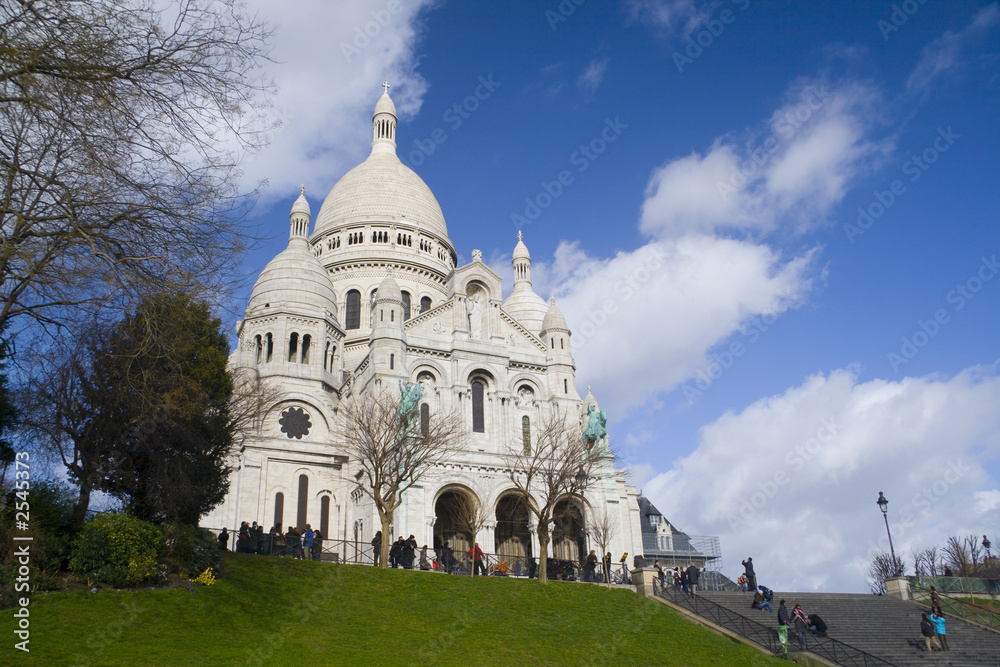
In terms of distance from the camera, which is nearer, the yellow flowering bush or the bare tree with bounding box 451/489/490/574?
the yellow flowering bush

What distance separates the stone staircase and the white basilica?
11558 millimetres

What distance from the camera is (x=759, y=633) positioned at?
25656 millimetres

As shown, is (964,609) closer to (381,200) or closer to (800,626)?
(800,626)

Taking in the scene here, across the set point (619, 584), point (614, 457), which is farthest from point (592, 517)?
point (619, 584)

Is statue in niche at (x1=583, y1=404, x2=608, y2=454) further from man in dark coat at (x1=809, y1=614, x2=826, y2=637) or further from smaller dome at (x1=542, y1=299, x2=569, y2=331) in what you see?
man in dark coat at (x1=809, y1=614, x2=826, y2=637)

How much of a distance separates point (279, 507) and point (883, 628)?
2774 centimetres

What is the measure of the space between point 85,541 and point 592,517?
87.6ft

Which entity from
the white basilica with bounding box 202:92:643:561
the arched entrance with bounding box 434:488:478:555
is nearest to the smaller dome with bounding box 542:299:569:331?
the white basilica with bounding box 202:92:643:561

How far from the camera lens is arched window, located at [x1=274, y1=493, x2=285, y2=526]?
41.1 m

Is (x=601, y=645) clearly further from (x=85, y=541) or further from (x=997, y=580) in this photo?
(x=997, y=580)

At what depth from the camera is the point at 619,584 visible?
1291 inches

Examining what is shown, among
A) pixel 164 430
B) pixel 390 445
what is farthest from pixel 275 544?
pixel 164 430

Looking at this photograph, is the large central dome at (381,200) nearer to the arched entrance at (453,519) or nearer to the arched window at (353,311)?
the arched window at (353,311)

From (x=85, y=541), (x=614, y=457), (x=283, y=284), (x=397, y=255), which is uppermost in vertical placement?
(x=397, y=255)
